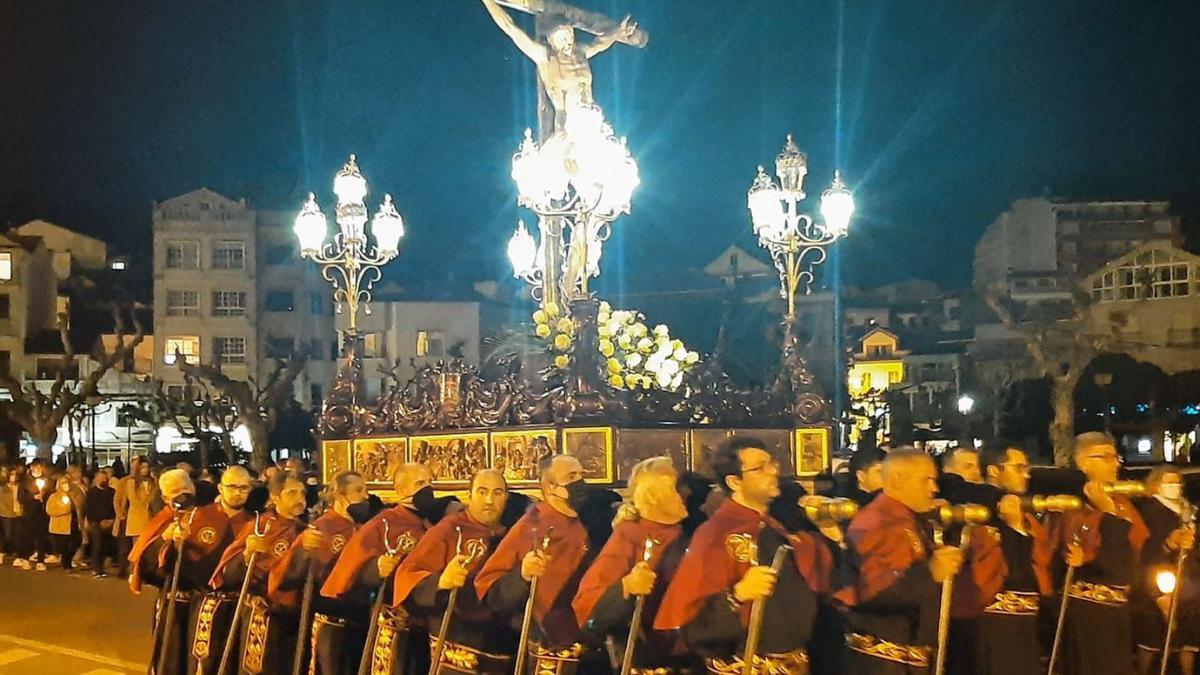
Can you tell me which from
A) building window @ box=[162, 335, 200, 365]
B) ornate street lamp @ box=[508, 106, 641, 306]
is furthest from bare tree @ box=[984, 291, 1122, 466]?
building window @ box=[162, 335, 200, 365]

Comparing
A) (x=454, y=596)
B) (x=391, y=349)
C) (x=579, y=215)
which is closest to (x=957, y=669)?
(x=454, y=596)

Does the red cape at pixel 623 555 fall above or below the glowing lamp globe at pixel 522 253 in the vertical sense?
below

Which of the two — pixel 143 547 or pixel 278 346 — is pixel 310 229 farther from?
pixel 278 346

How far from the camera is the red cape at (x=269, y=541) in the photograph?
704 centimetres

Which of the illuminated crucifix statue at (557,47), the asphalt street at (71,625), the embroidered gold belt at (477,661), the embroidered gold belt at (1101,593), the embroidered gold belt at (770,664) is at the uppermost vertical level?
the illuminated crucifix statue at (557,47)

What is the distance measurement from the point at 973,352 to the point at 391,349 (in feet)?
63.8

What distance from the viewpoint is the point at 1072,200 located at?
38219 millimetres

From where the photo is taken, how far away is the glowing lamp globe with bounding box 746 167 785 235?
37.9 ft

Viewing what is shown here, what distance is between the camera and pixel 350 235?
41.2 ft

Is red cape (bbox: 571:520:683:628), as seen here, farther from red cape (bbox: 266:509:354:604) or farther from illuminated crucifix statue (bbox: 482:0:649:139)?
illuminated crucifix statue (bbox: 482:0:649:139)

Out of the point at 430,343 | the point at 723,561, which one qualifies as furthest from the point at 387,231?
the point at 430,343

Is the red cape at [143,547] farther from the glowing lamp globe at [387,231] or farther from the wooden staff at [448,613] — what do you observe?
the glowing lamp globe at [387,231]

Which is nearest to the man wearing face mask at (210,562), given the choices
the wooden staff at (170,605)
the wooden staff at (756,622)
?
the wooden staff at (170,605)

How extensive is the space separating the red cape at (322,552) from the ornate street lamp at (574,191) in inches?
160
